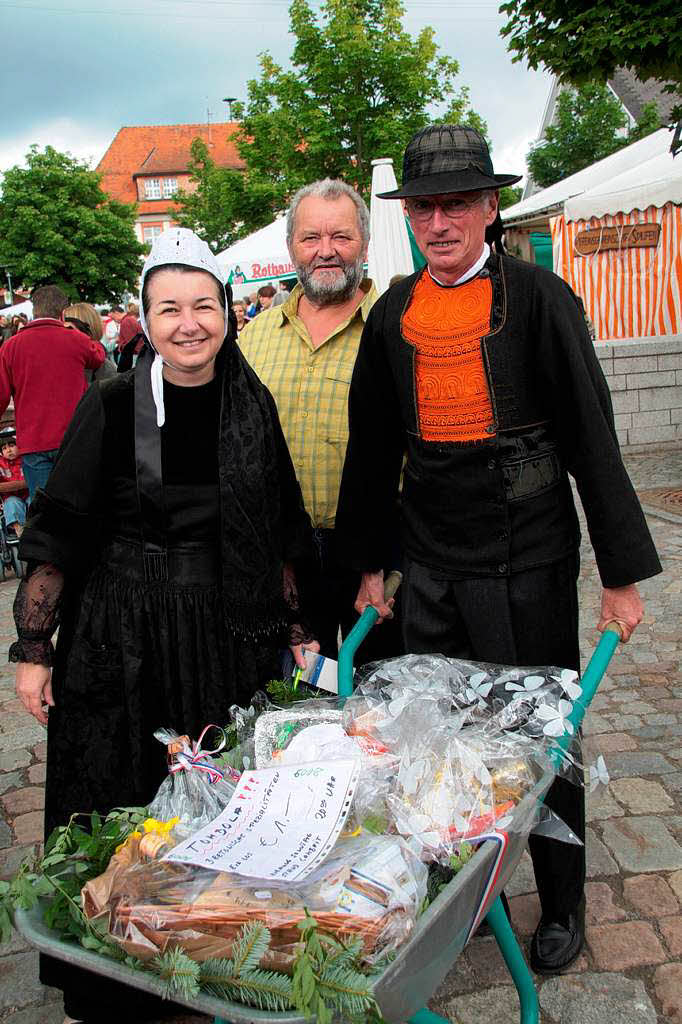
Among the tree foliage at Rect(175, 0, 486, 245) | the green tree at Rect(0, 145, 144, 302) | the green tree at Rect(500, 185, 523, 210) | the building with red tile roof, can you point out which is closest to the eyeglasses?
the tree foliage at Rect(175, 0, 486, 245)

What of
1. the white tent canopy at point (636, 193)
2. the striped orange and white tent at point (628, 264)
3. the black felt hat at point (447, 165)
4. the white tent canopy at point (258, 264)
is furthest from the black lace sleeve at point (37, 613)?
the white tent canopy at point (258, 264)

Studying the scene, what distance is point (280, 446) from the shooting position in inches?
95.5

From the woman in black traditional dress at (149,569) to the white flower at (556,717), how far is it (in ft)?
2.72

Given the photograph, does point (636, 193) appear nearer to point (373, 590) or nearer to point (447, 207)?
point (447, 207)


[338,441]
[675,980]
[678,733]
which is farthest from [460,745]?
[678,733]

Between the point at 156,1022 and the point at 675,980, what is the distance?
1.37m

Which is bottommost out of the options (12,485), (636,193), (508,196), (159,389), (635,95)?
(12,485)

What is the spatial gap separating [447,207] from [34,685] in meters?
1.57

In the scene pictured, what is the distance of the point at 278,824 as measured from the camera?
1443 mm

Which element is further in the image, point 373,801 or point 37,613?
point 37,613

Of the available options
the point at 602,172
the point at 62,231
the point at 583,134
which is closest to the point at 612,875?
the point at 602,172

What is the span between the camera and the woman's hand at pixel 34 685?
88.4 inches

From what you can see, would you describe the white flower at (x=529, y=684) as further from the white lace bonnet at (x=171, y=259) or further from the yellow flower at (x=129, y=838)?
the white lace bonnet at (x=171, y=259)

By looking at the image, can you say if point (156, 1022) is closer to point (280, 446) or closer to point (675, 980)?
point (675, 980)
